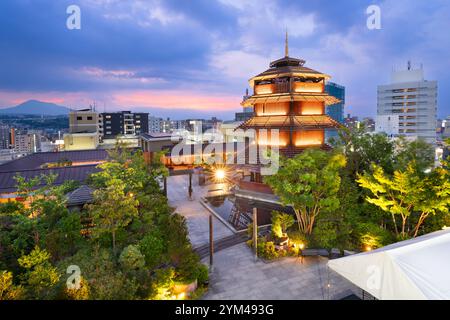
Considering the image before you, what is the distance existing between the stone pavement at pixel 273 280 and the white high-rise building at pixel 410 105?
289 feet

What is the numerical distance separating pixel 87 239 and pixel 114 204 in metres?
3.54

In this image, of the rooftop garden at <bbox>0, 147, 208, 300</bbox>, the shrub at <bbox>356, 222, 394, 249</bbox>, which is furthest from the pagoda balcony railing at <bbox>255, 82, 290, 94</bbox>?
the rooftop garden at <bbox>0, 147, 208, 300</bbox>

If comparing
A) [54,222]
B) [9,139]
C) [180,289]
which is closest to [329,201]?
[180,289]

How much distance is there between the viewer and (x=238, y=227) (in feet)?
80.2

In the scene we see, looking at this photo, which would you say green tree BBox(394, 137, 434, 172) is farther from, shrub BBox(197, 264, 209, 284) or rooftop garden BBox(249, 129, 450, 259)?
shrub BBox(197, 264, 209, 284)

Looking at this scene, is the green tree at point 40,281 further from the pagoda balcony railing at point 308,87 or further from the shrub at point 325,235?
the pagoda balcony railing at point 308,87

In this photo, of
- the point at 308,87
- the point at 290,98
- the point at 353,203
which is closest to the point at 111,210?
the point at 353,203

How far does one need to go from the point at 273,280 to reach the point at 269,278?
293 mm

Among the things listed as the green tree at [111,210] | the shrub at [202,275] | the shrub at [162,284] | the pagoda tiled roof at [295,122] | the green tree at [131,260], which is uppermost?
the pagoda tiled roof at [295,122]

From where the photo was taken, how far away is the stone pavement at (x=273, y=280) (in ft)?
48.4

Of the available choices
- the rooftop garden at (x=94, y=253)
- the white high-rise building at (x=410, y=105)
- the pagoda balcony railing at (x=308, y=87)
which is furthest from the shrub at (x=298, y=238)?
the white high-rise building at (x=410, y=105)

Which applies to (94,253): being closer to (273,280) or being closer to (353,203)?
(273,280)

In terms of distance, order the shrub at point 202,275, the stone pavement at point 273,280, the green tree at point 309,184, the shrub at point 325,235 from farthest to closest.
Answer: the shrub at point 325,235, the green tree at point 309,184, the shrub at point 202,275, the stone pavement at point 273,280
